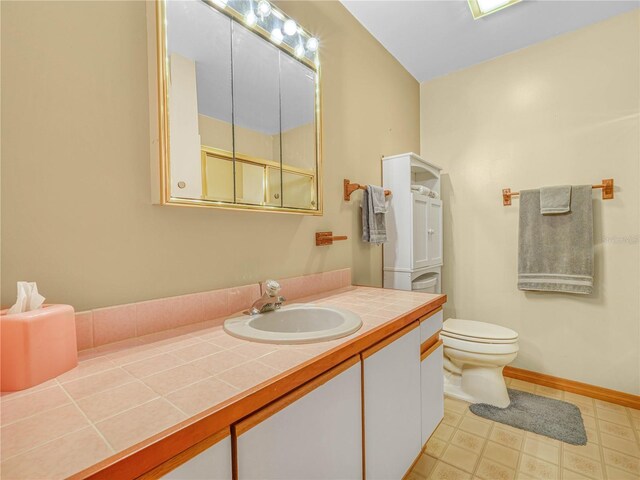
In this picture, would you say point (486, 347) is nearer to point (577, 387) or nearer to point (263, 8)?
point (577, 387)

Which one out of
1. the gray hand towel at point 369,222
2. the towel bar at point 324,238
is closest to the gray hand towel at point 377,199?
the gray hand towel at point 369,222

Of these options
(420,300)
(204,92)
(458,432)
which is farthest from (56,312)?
(458,432)

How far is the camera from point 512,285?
2223mm

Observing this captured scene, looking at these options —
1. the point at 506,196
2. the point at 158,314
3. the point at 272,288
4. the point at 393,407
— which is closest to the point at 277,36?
the point at 272,288

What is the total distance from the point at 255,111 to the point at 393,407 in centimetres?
122

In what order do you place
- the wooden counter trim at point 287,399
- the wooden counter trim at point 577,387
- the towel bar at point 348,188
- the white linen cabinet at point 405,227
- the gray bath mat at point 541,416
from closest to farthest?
the wooden counter trim at point 287,399 → the gray bath mat at point 541,416 → the towel bar at point 348,188 → the wooden counter trim at point 577,387 → the white linen cabinet at point 405,227

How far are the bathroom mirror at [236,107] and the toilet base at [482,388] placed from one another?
1.46 metres

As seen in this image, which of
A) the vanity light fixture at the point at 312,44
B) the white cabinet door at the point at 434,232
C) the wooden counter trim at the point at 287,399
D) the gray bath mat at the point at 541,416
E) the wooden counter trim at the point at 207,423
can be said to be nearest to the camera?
the wooden counter trim at the point at 207,423

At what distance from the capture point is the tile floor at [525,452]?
1325 mm

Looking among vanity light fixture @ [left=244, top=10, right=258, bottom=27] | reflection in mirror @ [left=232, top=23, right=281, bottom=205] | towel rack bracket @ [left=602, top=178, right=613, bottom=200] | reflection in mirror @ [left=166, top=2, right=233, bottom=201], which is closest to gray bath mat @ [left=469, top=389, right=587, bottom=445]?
towel rack bracket @ [left=602, top=178, right=613, bottom=200]

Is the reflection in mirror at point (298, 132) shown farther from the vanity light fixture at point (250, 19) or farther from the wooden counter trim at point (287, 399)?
the wooden counter trim at point (287, 399)

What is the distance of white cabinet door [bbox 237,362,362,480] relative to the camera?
1.84 ft

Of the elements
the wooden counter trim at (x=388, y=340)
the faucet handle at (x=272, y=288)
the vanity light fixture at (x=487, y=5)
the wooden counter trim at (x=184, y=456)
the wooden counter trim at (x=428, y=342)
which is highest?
the vanity light fixture at (x=487, y=5)

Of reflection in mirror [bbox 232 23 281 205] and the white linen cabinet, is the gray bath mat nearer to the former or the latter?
the white linen cabinet
